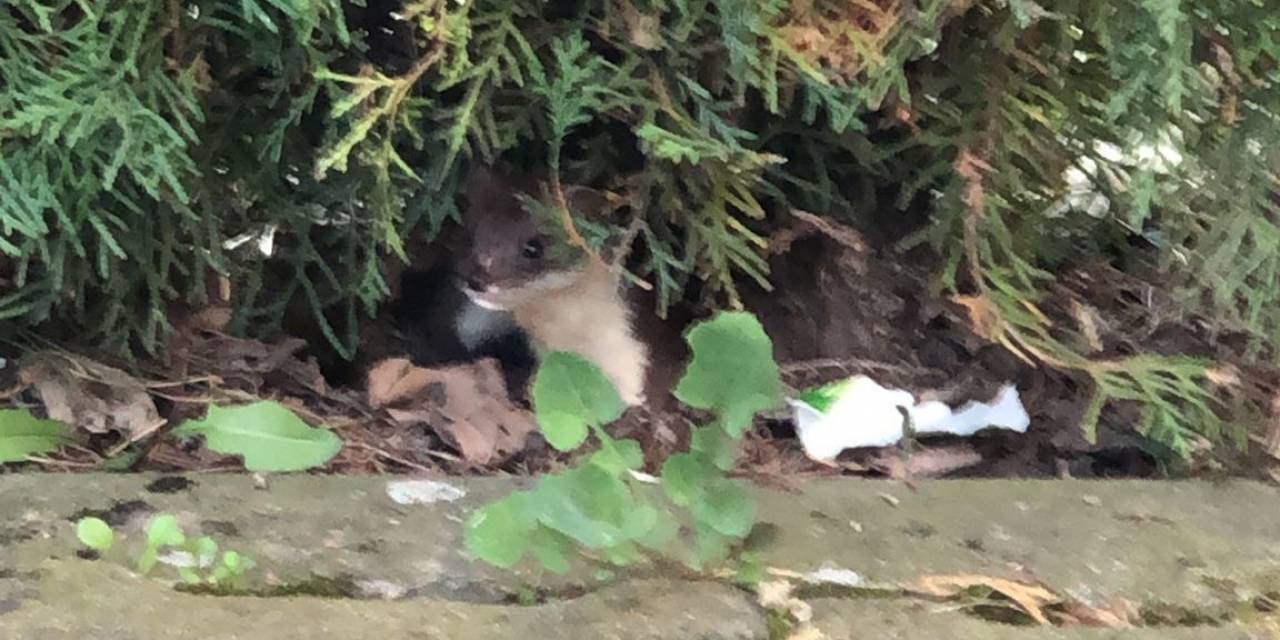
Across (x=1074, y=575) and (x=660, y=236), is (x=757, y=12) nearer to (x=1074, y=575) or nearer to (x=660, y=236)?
(x=660, y=236)

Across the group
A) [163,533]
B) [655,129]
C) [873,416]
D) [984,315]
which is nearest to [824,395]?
[873,416]

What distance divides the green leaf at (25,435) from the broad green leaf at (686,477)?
651 millimetres

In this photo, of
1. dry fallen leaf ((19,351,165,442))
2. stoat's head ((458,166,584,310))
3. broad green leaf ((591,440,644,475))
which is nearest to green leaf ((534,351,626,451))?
broad green leaf ((591,440,644,475))

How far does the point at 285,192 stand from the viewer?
1.30m

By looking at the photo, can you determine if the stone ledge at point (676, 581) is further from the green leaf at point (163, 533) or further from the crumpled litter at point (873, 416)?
the crumpled litter at point (873, 416)

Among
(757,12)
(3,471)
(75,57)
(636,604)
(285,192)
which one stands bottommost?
(3,471)

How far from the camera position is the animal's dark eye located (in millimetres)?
1626

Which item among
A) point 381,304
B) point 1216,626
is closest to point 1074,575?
point 1216,626

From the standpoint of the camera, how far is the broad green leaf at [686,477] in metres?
0.76

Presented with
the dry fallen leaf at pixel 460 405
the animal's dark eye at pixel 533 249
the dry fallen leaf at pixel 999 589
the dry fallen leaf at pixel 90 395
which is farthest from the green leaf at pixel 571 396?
the animal's dark eye at pixel 533 249

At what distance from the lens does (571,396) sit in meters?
0.76

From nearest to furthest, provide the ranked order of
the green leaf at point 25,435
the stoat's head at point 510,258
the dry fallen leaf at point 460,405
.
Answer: the green leaf at point 25,435, the dry fallen leaf at point 460,405, the stoat's head at point 510,258

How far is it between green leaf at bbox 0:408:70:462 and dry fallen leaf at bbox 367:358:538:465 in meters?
0.32

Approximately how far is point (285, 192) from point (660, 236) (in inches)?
16.5
